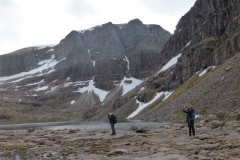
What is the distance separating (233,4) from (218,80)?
71.8m

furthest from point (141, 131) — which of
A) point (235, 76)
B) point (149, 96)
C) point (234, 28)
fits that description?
point (149, 96)

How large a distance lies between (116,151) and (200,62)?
11326 cm

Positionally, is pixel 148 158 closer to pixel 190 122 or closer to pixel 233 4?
pixel 190 122

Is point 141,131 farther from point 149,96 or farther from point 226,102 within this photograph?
point 149,96

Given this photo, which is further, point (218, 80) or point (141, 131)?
point (218, 80)

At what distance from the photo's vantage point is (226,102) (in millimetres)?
53344

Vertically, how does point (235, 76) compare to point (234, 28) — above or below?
below

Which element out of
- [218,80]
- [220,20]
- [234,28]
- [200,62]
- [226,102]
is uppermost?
[220,20]

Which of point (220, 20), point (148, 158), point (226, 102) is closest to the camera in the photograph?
point (148, 158)

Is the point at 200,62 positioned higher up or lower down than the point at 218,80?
higher up

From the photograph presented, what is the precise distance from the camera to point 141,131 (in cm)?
3319

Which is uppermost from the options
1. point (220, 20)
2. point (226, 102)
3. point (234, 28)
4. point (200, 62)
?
point (220, 20)

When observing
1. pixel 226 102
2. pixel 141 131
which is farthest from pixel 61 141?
pixel 226 102

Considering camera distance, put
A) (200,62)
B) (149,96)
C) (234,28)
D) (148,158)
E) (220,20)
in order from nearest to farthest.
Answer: (148,158) → (234,28) → (200,62) → (220,20) → (149,96)
